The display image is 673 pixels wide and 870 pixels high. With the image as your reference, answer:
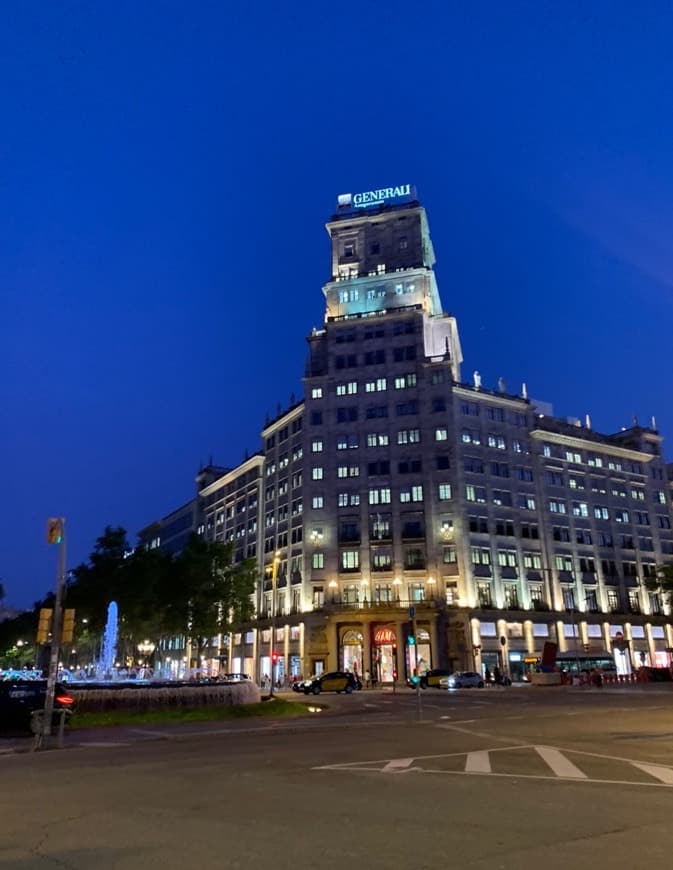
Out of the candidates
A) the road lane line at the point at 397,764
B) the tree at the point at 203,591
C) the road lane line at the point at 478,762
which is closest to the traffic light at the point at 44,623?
the road lane line at the point at 397,764

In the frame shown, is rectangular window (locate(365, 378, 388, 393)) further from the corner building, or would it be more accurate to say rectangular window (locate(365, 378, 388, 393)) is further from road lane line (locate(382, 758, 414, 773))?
road lane line (locate(382, 758, 414, 773))

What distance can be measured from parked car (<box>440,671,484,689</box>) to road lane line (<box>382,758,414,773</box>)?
156 ft

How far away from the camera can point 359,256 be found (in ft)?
325

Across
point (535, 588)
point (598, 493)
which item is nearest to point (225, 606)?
point (535, 588)

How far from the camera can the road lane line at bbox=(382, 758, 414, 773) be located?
39.6ft

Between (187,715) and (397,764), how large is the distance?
1720 centimetres

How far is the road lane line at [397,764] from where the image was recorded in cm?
1206

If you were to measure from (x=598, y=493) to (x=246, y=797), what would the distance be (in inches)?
3679

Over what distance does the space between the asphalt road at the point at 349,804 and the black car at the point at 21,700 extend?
6.29 meters

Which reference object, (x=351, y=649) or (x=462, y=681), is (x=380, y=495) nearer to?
(x=351, y=649)

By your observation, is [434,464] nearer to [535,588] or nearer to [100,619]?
[535,588]

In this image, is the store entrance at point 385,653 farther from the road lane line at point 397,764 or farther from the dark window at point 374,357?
the road lane line at point 397,764

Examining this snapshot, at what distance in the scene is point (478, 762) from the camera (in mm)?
12875

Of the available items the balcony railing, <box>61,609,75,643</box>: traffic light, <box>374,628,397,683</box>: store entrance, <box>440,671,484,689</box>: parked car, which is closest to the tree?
the balcony railing
